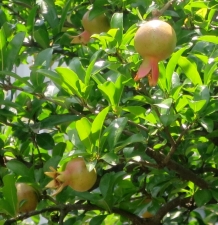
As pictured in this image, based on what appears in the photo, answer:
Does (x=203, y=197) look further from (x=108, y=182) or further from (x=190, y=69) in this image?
(x=190, y=69)

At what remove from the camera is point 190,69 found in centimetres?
103

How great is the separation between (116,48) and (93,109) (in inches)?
5.3

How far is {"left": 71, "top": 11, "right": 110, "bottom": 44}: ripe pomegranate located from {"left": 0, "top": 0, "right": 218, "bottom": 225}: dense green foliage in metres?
0.03

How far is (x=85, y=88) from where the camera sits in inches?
39.6

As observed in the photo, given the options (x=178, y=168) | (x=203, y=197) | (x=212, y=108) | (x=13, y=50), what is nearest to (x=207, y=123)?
(x=212, y=108)

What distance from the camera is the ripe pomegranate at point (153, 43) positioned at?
35.4 inches

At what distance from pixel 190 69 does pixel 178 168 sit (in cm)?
23

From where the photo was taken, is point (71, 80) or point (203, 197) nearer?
point (71, 80)

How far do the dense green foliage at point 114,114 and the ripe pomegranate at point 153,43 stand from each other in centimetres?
7

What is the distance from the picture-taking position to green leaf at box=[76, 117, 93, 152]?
0.97 m

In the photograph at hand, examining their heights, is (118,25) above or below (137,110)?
above

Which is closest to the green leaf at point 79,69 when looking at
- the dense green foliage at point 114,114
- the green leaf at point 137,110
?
the dense green foliage at point 114,114

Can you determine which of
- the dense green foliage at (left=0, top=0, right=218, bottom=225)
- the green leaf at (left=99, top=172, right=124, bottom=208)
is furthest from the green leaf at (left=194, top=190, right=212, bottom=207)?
the green leaf at (left=99, top=172, right=124, bottom=208)

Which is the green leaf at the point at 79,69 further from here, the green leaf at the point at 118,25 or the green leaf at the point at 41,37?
the green leaf at the point at 41,37
